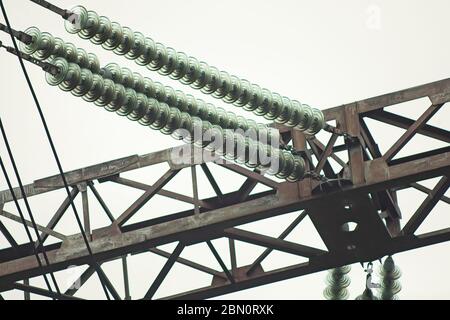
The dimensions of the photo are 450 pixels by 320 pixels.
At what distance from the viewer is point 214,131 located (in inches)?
956

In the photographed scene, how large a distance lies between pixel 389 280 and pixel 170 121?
605cm

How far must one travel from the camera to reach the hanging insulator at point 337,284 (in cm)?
2827

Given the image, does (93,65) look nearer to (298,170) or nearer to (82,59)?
(82,59)

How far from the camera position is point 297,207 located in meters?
25.7

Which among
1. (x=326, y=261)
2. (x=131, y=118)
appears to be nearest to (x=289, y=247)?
(x=326, y=261)

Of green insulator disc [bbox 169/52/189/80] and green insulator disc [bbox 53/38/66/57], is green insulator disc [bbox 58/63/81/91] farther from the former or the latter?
green insulator disc [bbox 169/52/189/80]

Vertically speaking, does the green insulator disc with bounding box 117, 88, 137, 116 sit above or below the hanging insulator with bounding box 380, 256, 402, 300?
above

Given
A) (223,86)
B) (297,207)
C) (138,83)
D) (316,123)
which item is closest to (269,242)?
(297,207)

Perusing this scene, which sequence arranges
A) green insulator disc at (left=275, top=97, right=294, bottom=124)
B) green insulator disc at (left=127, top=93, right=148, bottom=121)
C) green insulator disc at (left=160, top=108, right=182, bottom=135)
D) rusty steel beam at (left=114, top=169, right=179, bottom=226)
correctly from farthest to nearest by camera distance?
rusty steel beam at (left=114, top=169, right=179, bottom=226) → green insulator disc at (left=275, top=97, right=294, bottom=124) → green insulator disc at (left=160, top=108, right=182, bottom=135) → green insulator disc at (left=127, top=93, right=148, bottom=121)

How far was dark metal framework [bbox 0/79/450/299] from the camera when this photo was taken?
25375 mm

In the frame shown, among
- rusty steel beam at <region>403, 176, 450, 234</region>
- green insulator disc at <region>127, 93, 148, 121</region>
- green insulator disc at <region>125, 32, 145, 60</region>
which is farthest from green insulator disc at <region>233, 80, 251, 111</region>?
rusty steel beam at <region>403, 176, 450, 234</region>

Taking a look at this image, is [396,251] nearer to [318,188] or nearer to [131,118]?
[318,188]

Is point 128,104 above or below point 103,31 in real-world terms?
below
